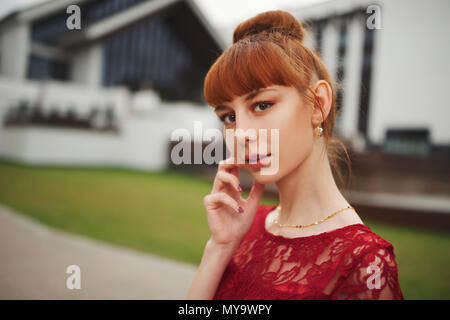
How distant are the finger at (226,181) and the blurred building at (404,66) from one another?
1506 cm

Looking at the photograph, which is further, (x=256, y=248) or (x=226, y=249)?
(x=256, y=248)

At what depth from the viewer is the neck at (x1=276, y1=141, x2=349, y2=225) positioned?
51.2 inches

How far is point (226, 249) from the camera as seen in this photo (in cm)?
133

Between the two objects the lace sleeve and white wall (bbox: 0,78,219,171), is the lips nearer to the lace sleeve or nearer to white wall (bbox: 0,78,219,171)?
the lace sleeve

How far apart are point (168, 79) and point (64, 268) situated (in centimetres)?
2272

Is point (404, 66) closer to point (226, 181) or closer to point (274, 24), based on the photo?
point (274, 24)

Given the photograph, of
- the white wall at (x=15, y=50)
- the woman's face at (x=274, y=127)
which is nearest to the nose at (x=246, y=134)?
the woman's face at (x=274, y=127)

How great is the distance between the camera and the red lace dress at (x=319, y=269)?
3.28 ft

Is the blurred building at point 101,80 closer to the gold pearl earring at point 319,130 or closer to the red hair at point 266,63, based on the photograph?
the red hair at point 266,63

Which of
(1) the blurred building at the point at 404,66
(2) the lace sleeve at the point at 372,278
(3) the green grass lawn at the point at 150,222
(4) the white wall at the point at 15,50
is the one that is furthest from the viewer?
(4) the white wall at the point at 15,50

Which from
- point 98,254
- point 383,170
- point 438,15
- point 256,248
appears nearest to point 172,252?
point 98,254

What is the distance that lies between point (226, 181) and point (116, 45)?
23144mm

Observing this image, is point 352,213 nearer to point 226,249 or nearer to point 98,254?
point 226,249

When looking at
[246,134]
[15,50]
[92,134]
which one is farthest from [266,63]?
[15,50]
